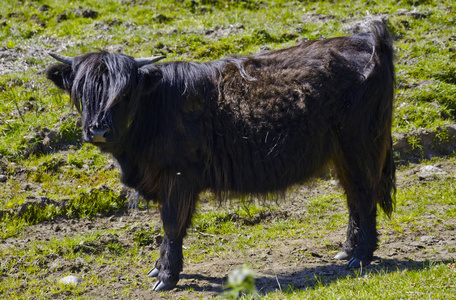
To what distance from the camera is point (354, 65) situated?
5535 mm

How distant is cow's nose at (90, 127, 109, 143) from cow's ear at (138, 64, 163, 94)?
0.59m

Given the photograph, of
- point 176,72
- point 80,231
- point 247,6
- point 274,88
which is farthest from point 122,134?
point 247,6

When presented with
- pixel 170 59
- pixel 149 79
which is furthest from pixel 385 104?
pixel 170 59

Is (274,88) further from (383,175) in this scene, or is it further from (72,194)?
(72,194)

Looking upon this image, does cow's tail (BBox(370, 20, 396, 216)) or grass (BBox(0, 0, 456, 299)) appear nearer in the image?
cow's tail (BBox(370, 20, 396, 216))

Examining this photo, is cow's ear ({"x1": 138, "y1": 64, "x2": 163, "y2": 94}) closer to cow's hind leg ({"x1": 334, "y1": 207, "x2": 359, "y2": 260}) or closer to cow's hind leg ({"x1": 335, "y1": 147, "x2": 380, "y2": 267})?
cow's hind leg ({"x1": 335, "y1": 147, "x2": 380, "y2": 267})

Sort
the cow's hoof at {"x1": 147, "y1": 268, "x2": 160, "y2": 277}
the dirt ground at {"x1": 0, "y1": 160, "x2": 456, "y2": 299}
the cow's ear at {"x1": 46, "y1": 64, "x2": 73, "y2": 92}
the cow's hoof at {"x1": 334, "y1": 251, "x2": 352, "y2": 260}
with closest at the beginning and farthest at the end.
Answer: the dirt ground at {"x1": 0, "y1": 160, "x2": 456, "y2": 299}
the cow's ear at {"x1": 46, "y1": 64, "x2": 73, "y2": 92}
the cow's hoof at {"x1": 147, "y1": 268, "x2": 160, "y2": 277}
the cow's hoof at {"x1": 334, "y1": 251, "x2": 352, "y2": 260}

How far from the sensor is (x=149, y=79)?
5.33 metres

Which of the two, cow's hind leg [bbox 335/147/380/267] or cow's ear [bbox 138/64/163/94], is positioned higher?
cow's ear [bbox 138/64/163/94]

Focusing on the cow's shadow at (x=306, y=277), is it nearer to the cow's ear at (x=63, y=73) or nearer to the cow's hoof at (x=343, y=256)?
the cow's hoof at (x=343, y=256)

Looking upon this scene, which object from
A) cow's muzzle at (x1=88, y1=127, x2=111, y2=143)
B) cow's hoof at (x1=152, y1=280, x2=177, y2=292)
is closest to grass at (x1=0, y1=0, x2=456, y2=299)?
cow's hoof at (x1=152, y1=280, x2=177, y2=292)

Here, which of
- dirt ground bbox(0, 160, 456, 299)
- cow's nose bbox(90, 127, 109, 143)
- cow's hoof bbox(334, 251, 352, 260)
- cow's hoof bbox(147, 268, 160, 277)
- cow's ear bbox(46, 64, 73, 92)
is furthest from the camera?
cow's hoof bbox(334, 251, 352, 260)

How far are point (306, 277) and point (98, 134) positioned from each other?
2.24 meters

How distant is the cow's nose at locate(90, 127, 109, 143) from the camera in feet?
16.0
